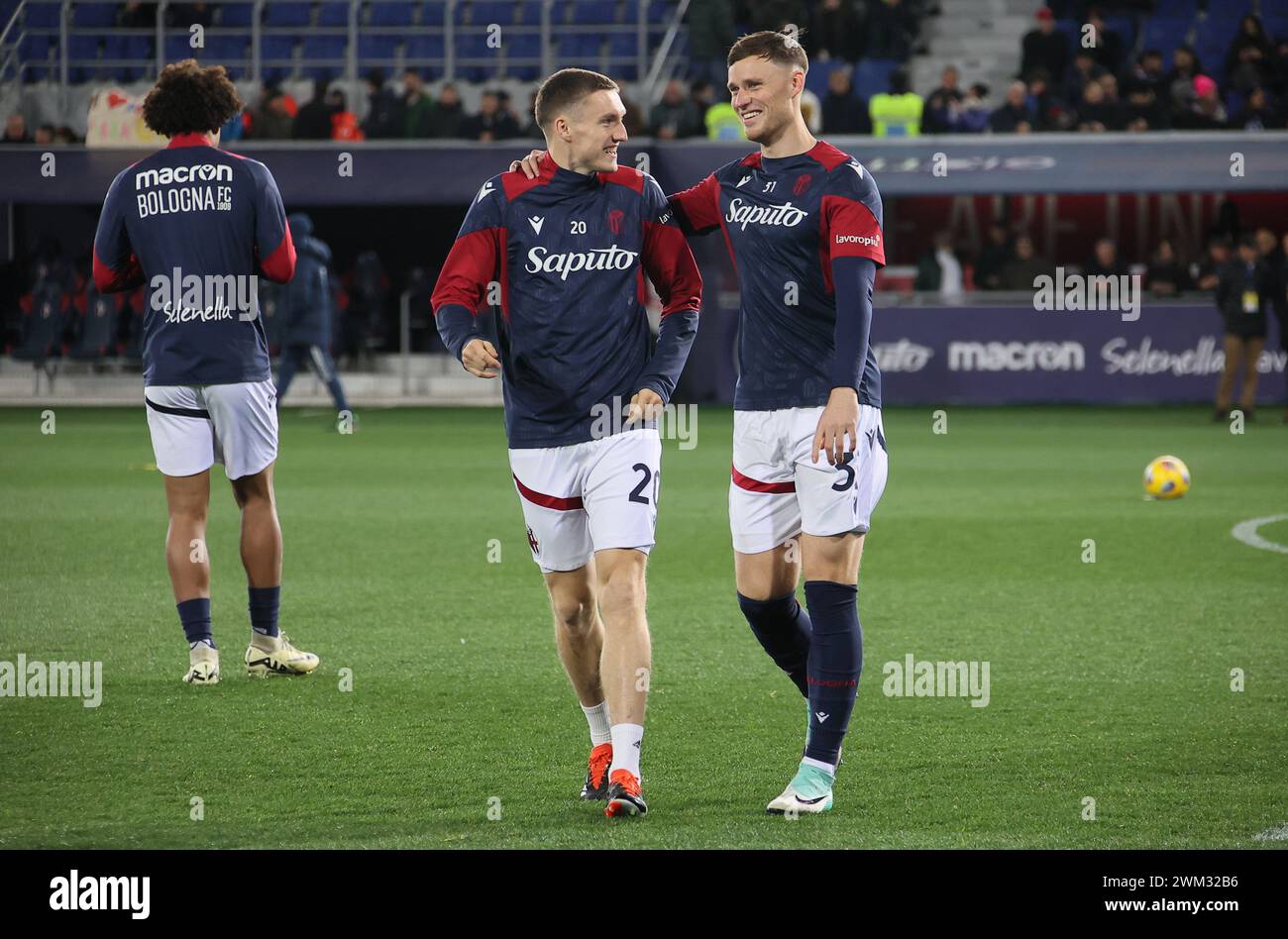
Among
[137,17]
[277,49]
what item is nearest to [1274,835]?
[137,17]

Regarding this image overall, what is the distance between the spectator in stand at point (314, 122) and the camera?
72.0 feet

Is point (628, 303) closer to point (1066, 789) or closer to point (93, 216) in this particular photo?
point (1066, 789)

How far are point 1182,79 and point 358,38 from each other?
11.9 meters

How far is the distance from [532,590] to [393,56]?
1846 cm

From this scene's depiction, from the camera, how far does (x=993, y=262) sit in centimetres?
2175

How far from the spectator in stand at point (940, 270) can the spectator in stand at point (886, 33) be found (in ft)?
12.0

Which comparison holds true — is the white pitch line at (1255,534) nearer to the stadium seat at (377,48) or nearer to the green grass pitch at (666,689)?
the green grass pitch at (666,689)

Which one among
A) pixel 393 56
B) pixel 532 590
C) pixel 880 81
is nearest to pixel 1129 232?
pixel 880 81

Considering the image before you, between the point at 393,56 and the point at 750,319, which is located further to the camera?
the point at 393,56

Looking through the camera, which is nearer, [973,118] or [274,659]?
[274,659]

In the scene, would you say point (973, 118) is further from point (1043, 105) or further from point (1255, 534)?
point (1255, 534)

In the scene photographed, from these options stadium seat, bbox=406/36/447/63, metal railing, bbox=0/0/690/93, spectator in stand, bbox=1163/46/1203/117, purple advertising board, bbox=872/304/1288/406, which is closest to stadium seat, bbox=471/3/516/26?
metal railing, bbox=0/0/690/93

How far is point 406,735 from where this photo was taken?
561 centimetres
